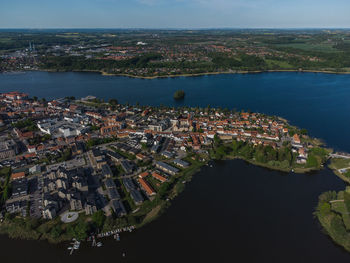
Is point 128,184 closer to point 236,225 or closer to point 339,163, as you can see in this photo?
point 236,225

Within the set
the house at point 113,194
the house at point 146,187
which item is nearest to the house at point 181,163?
the house at point 146,187

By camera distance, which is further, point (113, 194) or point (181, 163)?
point (181, 163)

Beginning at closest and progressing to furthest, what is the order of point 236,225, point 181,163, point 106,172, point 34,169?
1. point 236,225
2. point 106,172
3. point 34,169
4. point 181,163

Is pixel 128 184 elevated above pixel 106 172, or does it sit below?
below

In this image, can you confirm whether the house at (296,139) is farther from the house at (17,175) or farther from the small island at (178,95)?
the house at (17,175)

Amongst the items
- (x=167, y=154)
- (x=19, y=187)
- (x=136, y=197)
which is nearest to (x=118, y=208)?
(x=136, y=197)

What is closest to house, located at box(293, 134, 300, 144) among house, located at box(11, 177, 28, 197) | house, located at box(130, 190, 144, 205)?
house, located at box(130, 190, 144, 205)

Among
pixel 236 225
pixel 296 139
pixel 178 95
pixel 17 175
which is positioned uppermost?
pixel 178 95

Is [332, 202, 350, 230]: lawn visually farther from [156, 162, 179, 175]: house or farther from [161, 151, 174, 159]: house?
[161, 151, 174, 159]: house

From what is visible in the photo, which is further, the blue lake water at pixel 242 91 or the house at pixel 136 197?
the blue lake water at pixel 242 91
